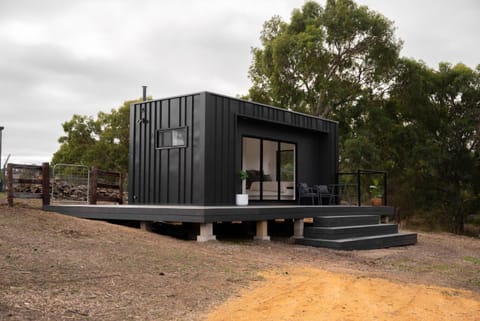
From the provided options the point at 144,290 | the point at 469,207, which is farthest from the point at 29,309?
the point at 469,207

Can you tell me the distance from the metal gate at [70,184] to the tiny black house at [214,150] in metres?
2.44

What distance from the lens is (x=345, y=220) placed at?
10234mm

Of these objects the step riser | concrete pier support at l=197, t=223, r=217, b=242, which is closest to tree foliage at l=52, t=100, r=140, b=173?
the step riser

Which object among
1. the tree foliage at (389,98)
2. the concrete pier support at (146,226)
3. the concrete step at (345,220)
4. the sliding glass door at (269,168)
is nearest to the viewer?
the concrete pier support at (146,226)

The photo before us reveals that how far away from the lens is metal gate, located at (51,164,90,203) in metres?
12.5

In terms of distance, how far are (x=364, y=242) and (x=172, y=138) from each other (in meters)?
4.36

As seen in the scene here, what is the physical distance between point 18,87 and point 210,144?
9640 millimetres

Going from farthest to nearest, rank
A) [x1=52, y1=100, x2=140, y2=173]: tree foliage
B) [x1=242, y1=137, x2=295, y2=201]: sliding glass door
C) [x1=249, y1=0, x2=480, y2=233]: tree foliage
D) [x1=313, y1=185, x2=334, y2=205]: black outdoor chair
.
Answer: [x1=52, y1=100, x2=140, y2=173]: tree foliage → [x1=249, y1=0, x2=480, y2=233]: tree foliage → [x1=313, y1=185, x2=334, y2=205]: black outdoor chair → [x1=242, y1=137, x2=295, y2=201]: sliding glass door

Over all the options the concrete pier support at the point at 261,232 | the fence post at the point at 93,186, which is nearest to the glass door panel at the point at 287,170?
the concrete pier support at the point at 261,232

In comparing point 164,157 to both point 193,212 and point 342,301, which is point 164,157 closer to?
point 193,212

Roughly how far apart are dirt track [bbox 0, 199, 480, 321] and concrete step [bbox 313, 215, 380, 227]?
1.07m

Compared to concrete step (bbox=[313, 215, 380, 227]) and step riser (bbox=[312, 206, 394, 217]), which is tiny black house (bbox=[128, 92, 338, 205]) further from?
concrete step (bbox=[313, 215, 380, 227])

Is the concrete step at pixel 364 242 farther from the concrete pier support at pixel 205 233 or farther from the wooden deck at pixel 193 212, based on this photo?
the concrete pier support at pixel 205 233

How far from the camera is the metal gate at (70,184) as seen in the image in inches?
493
